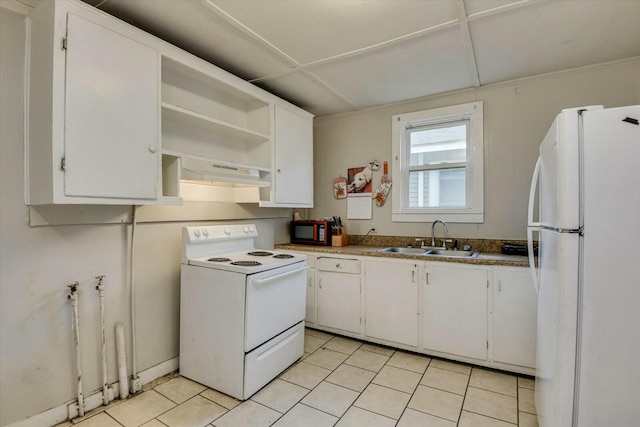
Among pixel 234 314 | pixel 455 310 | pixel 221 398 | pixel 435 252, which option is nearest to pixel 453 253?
pixel 435 252

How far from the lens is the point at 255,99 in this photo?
277 cm

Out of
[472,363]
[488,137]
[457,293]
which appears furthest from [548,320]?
[488,137]

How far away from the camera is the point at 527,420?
5.98 ft

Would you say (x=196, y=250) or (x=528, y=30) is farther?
(x=196, y=250)

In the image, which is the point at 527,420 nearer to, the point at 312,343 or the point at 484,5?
the point at 312,343

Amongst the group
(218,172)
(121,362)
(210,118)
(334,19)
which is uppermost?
(334,19)

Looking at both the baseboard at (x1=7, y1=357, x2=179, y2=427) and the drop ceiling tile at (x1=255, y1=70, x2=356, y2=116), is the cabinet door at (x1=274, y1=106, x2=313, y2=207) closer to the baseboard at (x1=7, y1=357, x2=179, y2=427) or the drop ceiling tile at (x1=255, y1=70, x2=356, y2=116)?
the drop ceiling tile at (x1=255, y1=70, x2=356, y2=116)

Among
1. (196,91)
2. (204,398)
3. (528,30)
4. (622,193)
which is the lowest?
(204,398)

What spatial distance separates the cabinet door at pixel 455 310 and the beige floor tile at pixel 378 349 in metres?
0.32

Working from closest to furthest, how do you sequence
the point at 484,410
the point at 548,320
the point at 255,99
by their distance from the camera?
the point at 548,320
the point at 484,410
the point at 255,99

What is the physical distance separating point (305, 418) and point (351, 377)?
565 millimetres

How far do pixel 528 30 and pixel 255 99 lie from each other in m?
2.07

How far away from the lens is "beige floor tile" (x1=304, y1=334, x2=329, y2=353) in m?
2.77

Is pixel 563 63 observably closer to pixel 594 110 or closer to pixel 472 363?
pixel 594 110
